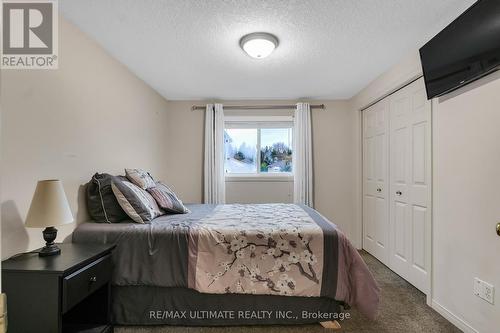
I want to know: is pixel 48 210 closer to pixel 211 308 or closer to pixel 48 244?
pixel 48 244

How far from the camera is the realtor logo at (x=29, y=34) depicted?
158 cm

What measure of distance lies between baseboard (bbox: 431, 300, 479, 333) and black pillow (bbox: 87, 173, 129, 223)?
2.68m

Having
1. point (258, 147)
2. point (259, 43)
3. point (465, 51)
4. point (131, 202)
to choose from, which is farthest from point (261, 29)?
point (258, 147)

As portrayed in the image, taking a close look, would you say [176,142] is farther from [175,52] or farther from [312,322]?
[312,322]

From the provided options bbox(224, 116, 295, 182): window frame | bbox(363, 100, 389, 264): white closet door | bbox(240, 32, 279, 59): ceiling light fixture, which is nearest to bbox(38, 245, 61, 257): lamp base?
bbox(240, 32, 279, 59): ceiling light fixture

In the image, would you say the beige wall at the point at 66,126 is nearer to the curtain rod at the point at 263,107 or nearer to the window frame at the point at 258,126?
the curtain rod at the point at 263,107

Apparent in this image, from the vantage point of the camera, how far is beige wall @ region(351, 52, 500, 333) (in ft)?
5.45

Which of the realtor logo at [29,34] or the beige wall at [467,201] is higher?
the realtor logo at [29,34]

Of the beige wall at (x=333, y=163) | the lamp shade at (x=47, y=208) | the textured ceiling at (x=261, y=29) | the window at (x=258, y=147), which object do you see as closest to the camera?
the lamp shade at (x=47, y=208)

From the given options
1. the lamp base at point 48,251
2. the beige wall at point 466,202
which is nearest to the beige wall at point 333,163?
the beige wall at point 466,202

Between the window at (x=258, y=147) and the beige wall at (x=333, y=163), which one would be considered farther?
the window at (x=258, y=147)

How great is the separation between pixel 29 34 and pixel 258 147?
303 centimetres

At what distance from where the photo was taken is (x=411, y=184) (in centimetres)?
261

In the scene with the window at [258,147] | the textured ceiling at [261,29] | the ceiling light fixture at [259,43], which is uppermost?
the textured ceiling at [261,29]
